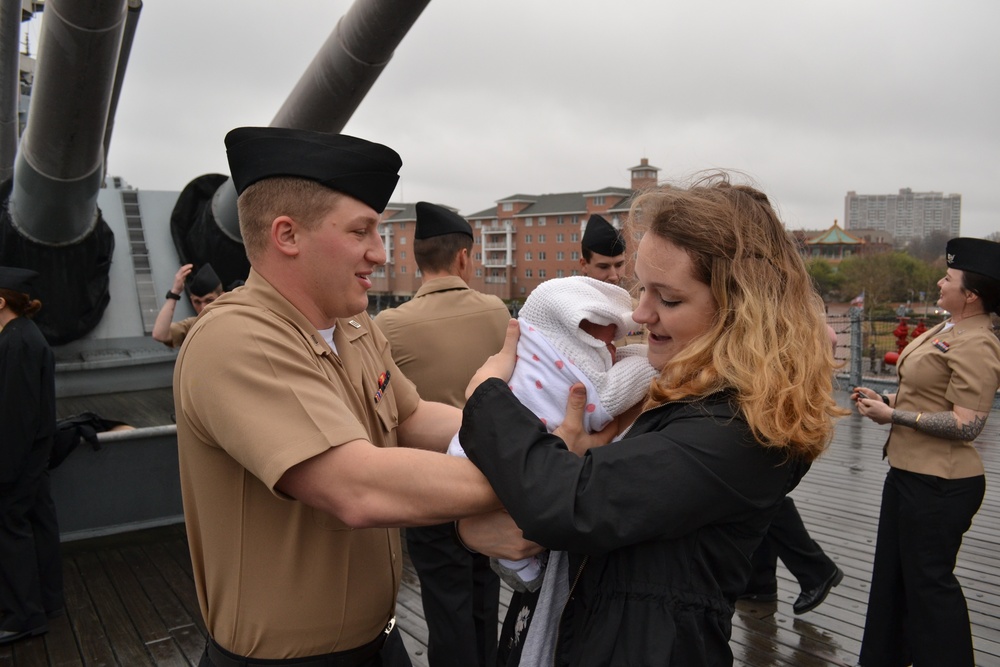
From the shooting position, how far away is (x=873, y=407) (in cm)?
321

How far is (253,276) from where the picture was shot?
1.51 metres

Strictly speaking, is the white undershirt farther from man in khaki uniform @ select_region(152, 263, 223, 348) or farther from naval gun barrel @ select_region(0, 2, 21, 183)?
naval gun barrel @ select_region(0, 2, 21, 183)

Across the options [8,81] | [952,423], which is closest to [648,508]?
[952,423]

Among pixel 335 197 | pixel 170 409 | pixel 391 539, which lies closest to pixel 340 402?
pixel 335 197

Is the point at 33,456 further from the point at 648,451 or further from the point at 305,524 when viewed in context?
the point at 648,451

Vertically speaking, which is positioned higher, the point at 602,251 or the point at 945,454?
the point at 602,251

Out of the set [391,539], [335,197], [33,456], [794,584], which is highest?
[335,197]

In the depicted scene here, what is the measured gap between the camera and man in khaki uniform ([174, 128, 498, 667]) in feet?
4.03

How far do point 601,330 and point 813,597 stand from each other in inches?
122

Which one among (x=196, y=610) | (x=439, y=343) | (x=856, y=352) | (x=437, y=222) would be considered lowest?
(x=196, y=610)

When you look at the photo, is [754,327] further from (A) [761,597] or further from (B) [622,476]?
(A) [761,597]

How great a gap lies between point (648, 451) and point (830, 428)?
34cm

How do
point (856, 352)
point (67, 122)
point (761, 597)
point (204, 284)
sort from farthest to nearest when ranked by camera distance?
point (856, 352) < point (204, 284) < point (67, 122) < point (761, 597)

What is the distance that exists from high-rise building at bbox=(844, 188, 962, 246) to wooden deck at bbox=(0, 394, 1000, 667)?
8975 centimetres
